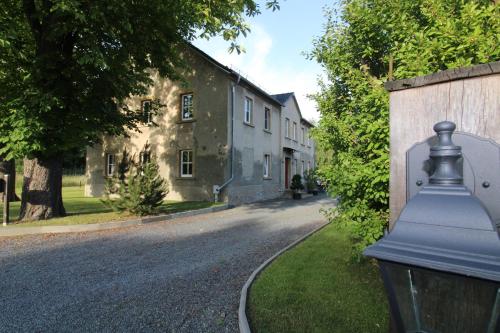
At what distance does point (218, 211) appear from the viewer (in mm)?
13898

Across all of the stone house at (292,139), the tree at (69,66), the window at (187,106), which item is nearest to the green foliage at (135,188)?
the tree at (69,66)

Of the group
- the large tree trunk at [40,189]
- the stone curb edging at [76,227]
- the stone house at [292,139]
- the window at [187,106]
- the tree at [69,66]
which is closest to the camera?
the stone curb edging at [76,227]

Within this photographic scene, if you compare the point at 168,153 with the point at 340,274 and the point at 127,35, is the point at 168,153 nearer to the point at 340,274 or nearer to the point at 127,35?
the point at 127,35

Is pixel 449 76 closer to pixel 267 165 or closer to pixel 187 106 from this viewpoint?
pixel 187 106

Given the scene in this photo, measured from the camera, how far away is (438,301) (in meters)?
1.16

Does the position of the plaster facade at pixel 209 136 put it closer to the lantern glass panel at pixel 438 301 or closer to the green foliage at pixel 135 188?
the green foliage at pixel 135 188

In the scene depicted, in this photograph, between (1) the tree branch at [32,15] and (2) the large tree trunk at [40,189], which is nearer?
(1) the tree branch at [32,15]

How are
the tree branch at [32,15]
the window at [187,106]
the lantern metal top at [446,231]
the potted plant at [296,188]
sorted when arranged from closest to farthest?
1. the lantern metal top at [446,231]
2. the tree branch at [32,15]
3. the window at [187,106]
4. the potted plant at [296,188]

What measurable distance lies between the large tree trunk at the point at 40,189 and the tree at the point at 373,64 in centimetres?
919

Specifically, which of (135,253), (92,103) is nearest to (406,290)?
(135,253)

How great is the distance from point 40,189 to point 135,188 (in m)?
2.87

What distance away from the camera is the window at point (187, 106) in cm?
1744

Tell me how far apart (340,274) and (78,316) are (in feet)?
11.5

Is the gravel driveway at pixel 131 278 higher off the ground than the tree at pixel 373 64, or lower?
lower
